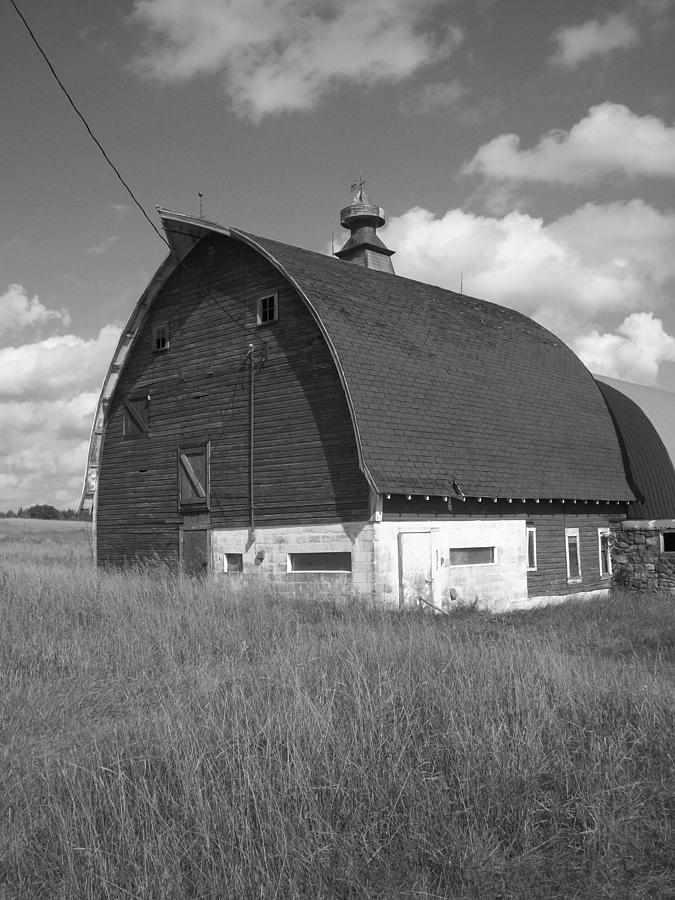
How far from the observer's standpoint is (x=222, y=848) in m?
5.21

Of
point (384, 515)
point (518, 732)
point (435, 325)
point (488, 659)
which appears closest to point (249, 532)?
point (384, 515)

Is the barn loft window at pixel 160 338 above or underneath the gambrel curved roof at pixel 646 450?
above

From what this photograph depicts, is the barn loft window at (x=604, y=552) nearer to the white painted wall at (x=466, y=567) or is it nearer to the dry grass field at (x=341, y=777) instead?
the white painted wall at (x=466, y=567)

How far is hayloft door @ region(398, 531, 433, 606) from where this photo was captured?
1731 cm

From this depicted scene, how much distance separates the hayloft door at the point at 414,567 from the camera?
17.3m

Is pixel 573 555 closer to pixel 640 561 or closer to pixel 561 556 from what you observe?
pixel 561 556

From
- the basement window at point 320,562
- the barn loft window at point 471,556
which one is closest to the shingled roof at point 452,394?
the barn loft window at point 471,556

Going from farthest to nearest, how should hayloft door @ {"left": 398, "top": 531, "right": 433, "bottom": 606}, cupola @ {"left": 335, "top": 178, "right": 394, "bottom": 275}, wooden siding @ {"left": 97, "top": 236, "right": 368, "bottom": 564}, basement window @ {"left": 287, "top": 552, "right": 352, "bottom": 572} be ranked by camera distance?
1. cupola @ {"left": 335, "top": 178, "right": 394, "bottom": 275}
2. wooden siding @ {"left": 97, "top": 236, "right": 368, "bottom": 564}
3. basement window @ {"left": 287, "top": 552, "right": 352, "bottom": 572}
4. hayloft door @ {"left": 398, "top": 531, "right": 433, "bottom": 606}

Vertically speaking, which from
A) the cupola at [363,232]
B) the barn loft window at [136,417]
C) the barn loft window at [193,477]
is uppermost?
the cupola at [363,232]

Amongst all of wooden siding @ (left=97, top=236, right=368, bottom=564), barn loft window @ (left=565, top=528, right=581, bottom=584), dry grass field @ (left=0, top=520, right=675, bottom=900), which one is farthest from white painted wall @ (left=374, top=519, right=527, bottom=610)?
dry grass field @ (left=0, top=520, right=675, bottom=900)

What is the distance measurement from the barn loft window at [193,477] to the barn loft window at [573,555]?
392 inches

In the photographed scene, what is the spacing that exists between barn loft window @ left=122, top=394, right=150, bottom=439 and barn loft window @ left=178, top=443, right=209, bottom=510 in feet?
5.51

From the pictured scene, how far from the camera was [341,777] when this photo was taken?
228 inches

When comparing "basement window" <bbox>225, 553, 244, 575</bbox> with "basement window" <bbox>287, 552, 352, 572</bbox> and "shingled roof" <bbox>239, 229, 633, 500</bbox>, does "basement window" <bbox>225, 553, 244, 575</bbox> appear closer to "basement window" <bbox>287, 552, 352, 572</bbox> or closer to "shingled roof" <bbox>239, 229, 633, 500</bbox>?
"basement window" <bbox>287, 552, 352, 572</bbox>
